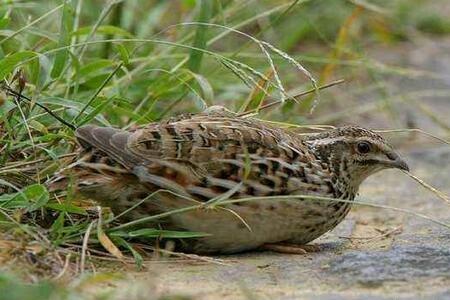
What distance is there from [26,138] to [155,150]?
68 cm

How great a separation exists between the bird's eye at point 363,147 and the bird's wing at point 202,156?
1.34 feet

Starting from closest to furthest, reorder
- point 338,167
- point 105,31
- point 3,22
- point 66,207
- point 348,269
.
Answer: point 348,269, point 66,207, point 338,167, point 3,22, point 105,31

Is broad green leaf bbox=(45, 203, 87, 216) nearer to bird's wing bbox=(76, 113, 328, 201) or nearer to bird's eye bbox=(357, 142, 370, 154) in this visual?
bird's wing bbox=(76, 113, 328, 201)

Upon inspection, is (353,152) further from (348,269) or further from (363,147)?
(348,269)

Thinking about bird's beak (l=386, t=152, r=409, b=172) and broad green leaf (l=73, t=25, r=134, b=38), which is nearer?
bird's beak (l=386, t=152, r=409, b=172)

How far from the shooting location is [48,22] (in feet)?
21.9

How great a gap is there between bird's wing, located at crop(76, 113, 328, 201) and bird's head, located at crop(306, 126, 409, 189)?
28cm

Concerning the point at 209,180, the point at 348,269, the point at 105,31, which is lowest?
the point at 348,269

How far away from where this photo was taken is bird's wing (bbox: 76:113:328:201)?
14.6 ft

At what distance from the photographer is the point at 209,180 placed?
447 centimetres

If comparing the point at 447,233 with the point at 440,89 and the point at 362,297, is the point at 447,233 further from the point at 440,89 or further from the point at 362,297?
the point at 440,89

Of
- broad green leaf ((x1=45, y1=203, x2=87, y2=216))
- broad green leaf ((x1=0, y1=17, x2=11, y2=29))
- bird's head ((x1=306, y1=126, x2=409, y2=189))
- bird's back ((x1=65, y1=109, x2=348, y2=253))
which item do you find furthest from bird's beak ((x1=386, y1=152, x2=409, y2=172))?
broad green leaf ((x1=0, y1=17, x2=11, y2=29))

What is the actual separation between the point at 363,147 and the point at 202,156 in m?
0.82

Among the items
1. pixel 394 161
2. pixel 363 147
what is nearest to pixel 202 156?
pixel 363 147
